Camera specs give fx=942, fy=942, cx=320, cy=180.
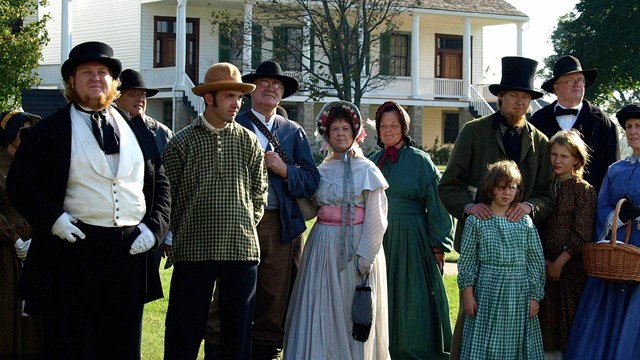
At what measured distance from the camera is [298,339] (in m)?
6.72

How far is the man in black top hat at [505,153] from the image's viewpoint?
6.87m

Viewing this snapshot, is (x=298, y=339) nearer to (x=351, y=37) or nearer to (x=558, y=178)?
(x=558, y=178)

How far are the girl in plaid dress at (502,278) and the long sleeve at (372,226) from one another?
598 millimetres

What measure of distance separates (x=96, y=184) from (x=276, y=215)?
176 cm

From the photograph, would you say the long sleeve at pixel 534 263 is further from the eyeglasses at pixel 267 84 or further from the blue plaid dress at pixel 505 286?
the eyeglasses at pixel 267 84

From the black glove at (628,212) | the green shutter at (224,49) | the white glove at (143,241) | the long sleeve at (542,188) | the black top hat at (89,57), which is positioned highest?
the green shutter at (224,49)

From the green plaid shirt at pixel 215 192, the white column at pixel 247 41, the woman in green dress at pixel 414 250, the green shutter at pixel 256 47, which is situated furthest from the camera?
the green shutter at pixel 256 47

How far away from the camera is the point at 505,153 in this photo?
275 inches

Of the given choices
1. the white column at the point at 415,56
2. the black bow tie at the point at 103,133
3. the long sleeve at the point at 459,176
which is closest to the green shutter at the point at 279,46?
the white column at the point at 415,56

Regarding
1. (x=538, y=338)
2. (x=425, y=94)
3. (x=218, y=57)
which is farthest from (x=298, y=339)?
(x=425, y=94)

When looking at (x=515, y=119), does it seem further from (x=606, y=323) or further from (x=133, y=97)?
(x=133, y=97)

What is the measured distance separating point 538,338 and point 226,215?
2364 mm

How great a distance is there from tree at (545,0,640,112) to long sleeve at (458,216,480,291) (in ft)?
76.6

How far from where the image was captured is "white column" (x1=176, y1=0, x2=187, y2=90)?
30359 mm
